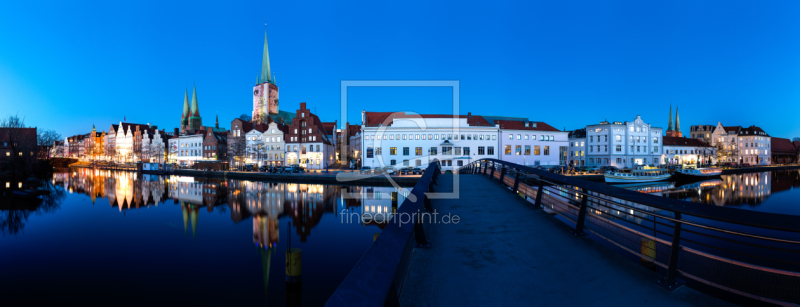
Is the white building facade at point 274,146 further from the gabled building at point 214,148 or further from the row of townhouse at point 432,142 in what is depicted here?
the row of townhouse at point 432,142

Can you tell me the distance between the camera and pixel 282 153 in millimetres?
68312

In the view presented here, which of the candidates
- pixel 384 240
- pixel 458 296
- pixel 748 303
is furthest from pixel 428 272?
pixel 748 303

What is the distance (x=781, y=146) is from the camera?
114688 mm

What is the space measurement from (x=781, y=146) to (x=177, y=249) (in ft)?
538

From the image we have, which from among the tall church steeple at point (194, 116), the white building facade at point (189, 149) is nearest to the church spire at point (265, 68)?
the tall church steeple at point (194, 116)

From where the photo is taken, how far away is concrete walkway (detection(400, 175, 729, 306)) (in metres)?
3.63

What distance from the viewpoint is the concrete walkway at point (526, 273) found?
11.9ft

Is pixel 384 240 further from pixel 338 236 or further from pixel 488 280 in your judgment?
pixel 338 236

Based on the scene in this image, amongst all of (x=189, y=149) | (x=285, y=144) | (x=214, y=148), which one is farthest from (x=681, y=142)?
(x=189, y=149)

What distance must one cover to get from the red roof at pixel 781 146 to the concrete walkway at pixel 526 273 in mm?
151891

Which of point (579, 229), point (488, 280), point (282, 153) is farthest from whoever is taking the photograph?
point (282, 153)

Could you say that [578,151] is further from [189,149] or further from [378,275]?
[189,149]

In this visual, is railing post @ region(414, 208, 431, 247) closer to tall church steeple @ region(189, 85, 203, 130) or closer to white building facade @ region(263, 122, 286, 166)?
white building facade @ region(263, 122, 286, 166)

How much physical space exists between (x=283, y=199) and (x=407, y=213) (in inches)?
1221
